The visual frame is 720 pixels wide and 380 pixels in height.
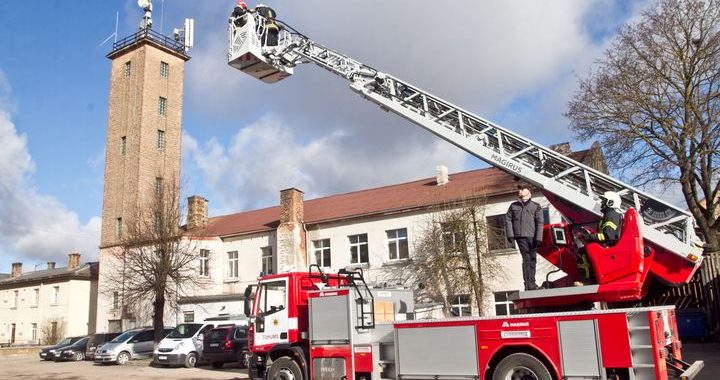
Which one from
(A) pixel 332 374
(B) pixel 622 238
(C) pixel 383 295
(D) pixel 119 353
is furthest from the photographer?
(D) pixel 119 353

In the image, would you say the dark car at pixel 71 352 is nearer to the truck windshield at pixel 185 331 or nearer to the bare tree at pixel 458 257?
the truck windshield at pixel 185 331

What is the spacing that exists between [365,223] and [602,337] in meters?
22.5

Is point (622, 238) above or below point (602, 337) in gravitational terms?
above

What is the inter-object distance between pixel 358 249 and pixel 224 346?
10.9 m

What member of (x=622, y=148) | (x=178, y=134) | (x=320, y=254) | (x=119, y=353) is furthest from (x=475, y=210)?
(x=178, y=134)

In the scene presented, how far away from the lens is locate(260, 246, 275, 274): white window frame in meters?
33.1

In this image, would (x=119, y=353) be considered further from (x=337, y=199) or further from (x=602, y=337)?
(x=602, y=337)

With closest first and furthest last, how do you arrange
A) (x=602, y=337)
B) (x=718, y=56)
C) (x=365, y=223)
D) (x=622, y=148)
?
(x=602, y=337) < (x=718, y=56) < (x=622, y=148) < (x=365, y=223)

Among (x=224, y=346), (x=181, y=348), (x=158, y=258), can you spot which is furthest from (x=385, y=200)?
(x=181, y=348)

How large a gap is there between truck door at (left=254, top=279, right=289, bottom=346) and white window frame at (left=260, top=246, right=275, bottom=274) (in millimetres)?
20988

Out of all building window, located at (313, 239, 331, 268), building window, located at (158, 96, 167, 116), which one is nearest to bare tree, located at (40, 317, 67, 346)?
building window, located at (158, 96, 167, 116)

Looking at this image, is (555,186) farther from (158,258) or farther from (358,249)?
(158,258)

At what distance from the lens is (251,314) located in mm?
12234

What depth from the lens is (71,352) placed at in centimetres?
2802
